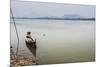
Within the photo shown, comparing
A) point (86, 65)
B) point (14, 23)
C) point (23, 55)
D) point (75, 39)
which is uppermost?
point (14, 23)

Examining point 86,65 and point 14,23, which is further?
point 86,65

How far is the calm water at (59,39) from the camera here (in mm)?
1992

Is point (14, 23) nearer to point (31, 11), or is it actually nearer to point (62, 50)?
point (31, 11)

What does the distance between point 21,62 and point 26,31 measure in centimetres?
33

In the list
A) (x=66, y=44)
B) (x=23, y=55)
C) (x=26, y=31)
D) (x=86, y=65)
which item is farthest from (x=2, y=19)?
(x=86, y=65)

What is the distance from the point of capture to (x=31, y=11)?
2.01m

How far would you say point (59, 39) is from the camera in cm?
211

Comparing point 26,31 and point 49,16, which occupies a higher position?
point 49,16

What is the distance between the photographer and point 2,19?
192cm

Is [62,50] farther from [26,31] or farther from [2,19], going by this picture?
[2,19]

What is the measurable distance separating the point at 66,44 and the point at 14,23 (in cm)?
63

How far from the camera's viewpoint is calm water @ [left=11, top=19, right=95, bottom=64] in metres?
1.99
